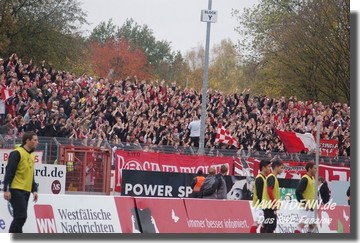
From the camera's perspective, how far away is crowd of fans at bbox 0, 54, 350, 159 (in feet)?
82.0

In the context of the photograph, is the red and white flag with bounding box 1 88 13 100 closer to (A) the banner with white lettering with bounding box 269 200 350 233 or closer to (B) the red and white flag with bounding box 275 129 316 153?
(A) the banner with white lettering with bounding box 269 200 350 233

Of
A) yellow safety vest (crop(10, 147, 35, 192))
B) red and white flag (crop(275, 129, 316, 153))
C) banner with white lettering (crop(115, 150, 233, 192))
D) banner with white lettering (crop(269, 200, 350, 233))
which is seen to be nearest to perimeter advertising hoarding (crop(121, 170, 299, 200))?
banner with white lettering (crop(115, 150, 233, 192))

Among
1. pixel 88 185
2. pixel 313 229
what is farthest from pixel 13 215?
pixel 88 185

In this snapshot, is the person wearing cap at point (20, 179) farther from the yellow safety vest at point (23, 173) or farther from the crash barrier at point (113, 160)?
the crash barrier at point (113, 160)

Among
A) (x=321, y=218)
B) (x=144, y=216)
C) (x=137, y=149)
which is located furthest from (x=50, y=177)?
(x=321, y=218)

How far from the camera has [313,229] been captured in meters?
19.2

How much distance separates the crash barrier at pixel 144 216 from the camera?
16098 millimetres

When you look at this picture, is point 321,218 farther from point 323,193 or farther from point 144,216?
point 144,216

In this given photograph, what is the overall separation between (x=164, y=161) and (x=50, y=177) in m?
4.08

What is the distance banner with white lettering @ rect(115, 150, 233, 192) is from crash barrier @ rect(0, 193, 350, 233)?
652 cm

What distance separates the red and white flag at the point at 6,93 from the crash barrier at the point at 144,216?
26.8 feet

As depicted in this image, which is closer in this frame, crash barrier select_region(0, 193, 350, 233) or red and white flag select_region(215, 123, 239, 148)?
crash barrier select_region(0, 193, 350, 233)

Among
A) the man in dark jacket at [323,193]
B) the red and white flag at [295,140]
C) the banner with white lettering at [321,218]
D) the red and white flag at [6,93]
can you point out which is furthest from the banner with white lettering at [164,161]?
the banner with white lettering at [321,218]

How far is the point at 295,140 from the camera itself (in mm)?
31734
